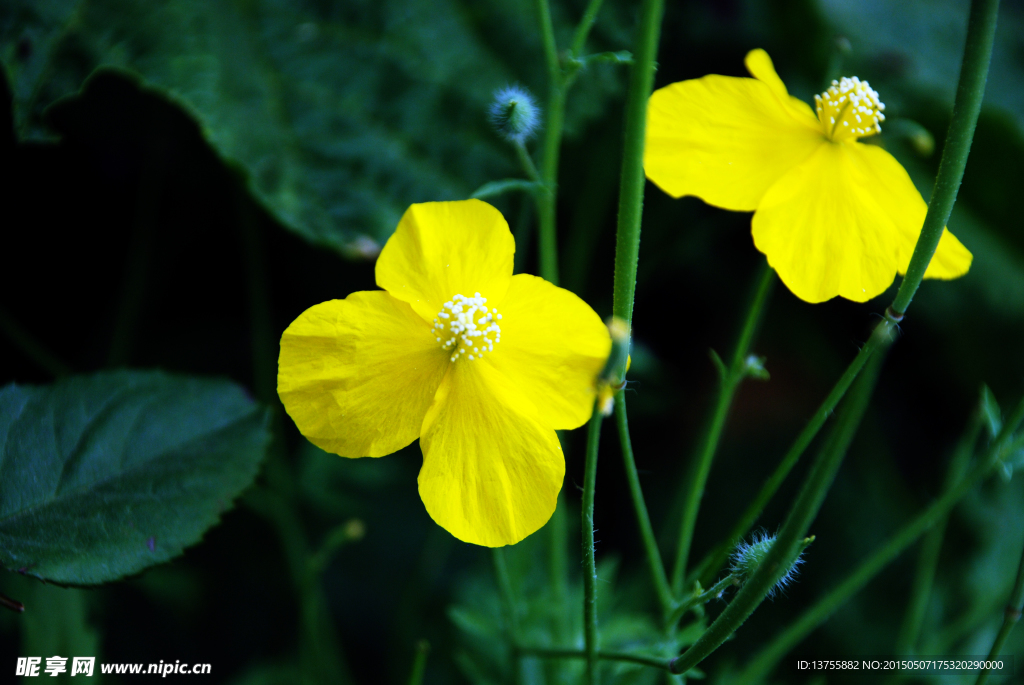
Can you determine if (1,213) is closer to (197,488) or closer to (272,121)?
(272,121)

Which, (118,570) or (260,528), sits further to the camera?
(260,528)

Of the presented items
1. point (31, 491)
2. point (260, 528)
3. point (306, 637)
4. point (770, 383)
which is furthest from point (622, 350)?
point (770, 383)

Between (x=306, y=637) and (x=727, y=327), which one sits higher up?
(x=727, y=327)

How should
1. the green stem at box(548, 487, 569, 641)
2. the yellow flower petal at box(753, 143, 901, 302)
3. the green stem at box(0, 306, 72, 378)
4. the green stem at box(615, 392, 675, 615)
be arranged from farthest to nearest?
the green stem at box(0, 306, 72, 378) → the green stem at box(548, 487, 569, 641) → the yellow flower petal at box(753, 143, 901, 302) → the green stem at box(615, 392, 675, 615)

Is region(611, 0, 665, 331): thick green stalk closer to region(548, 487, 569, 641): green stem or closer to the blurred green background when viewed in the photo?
region(548, 487, 569, 641): green stem

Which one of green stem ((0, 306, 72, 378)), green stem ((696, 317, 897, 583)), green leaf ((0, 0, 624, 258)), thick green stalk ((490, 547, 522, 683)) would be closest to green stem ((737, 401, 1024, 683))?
green stem ((696, 317, 897, 583))

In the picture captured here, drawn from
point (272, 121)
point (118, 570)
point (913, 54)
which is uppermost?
point (913, 54)
